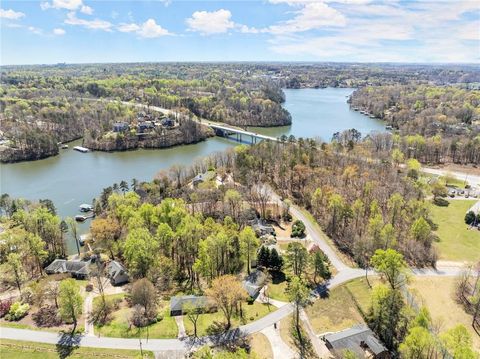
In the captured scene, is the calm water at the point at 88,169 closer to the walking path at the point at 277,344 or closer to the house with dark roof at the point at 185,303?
the house with dark roof at the point at 185,303

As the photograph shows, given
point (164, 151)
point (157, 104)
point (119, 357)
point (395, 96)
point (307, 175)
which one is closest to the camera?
point (119, 357)

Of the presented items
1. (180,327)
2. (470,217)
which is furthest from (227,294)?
(470,217)

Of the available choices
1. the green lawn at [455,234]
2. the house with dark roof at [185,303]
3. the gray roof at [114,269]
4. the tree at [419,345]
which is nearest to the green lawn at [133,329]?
the house with dark roof at [185,303]

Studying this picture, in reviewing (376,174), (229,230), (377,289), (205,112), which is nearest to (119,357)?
(229,230)

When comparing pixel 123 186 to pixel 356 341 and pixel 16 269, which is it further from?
pixel 356 341

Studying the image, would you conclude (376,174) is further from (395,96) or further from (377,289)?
(395,96)
